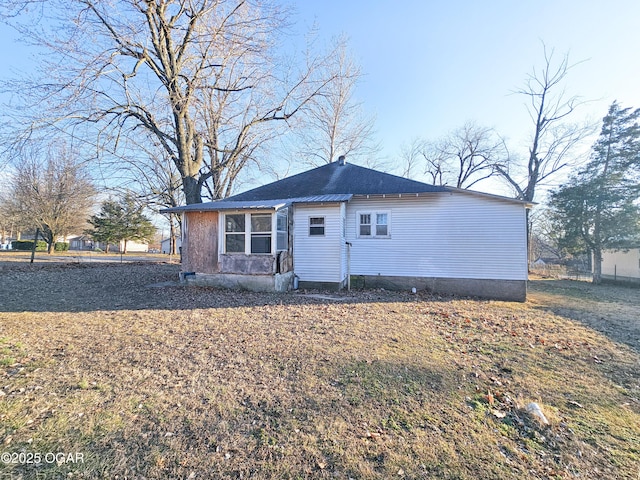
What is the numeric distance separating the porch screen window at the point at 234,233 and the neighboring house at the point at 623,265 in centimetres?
2330

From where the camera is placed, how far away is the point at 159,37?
1266 cm

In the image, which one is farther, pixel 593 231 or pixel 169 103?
pixel 593 231

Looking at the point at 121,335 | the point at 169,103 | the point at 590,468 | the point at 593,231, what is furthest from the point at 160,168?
the point at 593,231

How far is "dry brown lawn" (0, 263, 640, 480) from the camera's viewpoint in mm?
2178

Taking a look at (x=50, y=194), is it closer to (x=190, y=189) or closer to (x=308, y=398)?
(x=190, y=189)

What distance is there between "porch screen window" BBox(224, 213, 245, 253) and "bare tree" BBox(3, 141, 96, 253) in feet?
51.5

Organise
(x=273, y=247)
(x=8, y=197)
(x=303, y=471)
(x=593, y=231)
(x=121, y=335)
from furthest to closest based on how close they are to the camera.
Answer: (x=8, y=197)
(x=593, y=231)
(x=273, y=247)
(x=121, y=335)
(x=303, y=471)

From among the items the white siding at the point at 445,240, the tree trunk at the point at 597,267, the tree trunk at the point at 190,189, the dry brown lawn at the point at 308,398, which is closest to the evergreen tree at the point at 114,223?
the tree trunk at the point at 190,189

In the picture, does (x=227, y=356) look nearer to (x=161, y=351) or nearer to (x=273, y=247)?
(x=161, y=351)

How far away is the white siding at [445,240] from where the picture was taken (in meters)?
9.76

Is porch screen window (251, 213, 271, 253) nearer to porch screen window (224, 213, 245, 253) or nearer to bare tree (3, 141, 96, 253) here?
porch screen window (224, 213, 245, 253)

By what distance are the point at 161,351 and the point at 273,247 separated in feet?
17.8

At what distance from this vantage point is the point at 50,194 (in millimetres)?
23156

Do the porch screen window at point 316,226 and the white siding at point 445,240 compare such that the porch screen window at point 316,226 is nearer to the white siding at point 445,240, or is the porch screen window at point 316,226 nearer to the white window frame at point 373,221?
the white siding at point 445,240
